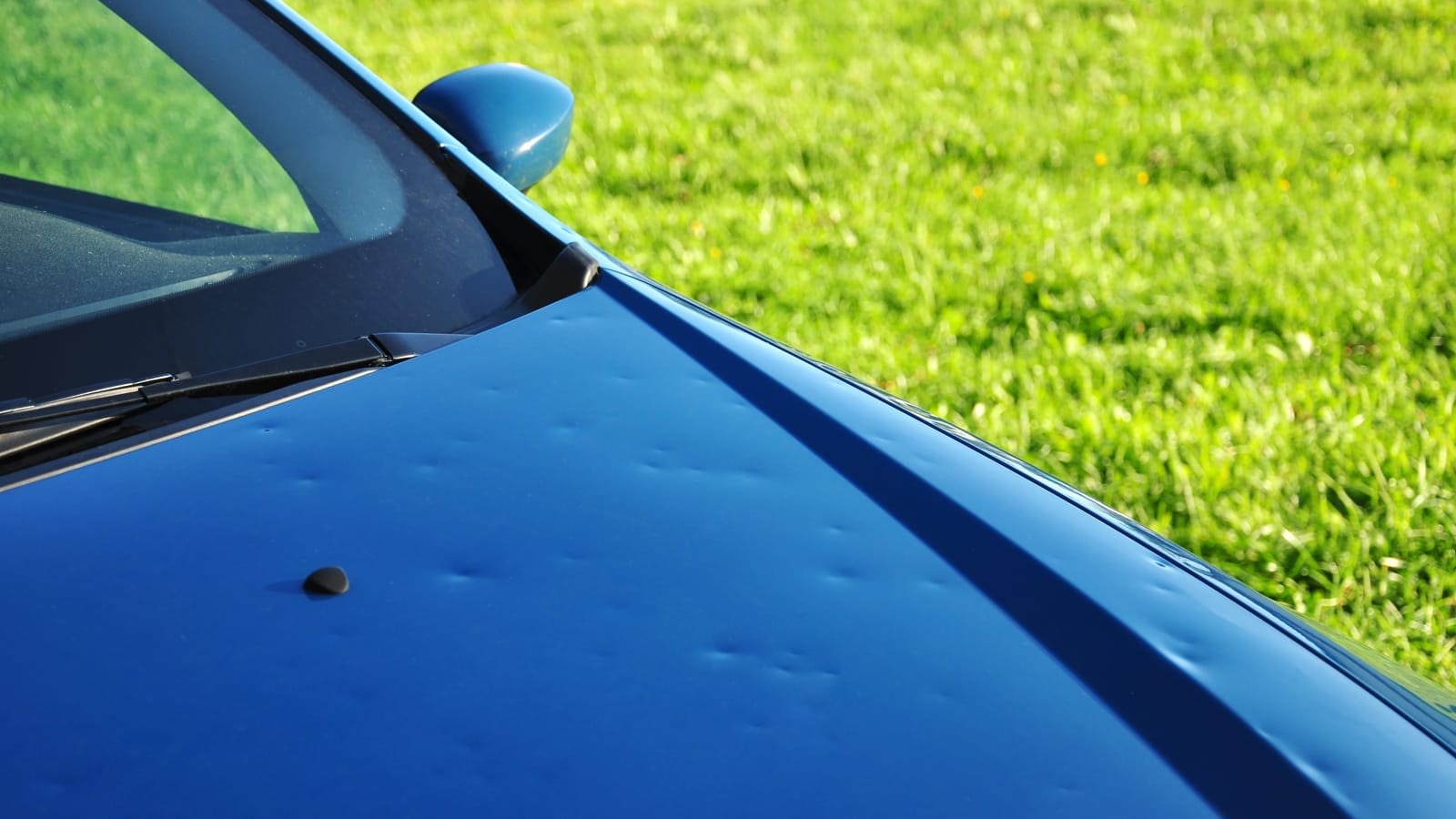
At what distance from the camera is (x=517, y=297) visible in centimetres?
170

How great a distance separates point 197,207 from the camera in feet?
6.33

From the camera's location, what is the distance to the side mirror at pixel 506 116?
208cm

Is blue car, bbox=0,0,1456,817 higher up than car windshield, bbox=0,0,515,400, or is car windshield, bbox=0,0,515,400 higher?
car windshield, bbox=0,0,515,400

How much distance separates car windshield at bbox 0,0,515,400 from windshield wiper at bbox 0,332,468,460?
3 centimetres

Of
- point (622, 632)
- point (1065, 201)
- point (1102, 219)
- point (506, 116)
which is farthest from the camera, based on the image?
point (1065, 201)

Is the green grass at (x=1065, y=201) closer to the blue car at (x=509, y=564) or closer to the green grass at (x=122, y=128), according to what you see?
the green grass at (x=122, y=128)

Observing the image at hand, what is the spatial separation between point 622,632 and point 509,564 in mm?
142

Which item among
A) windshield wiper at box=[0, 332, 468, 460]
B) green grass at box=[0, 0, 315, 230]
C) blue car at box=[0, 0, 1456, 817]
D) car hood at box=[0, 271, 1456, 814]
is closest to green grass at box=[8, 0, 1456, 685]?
green grass at box=[0, 0, 315, 230]

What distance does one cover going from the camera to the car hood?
39.4 inches

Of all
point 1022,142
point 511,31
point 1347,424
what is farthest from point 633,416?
point 511,31

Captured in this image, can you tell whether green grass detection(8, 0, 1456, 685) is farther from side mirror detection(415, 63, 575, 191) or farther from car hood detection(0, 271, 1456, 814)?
car hood detection(0, 271, 1456, 814)

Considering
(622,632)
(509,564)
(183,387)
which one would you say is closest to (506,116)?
(183,387)

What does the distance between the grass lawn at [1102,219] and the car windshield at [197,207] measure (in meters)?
1.86

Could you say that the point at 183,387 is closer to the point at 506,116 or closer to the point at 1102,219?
the point at 506,116
